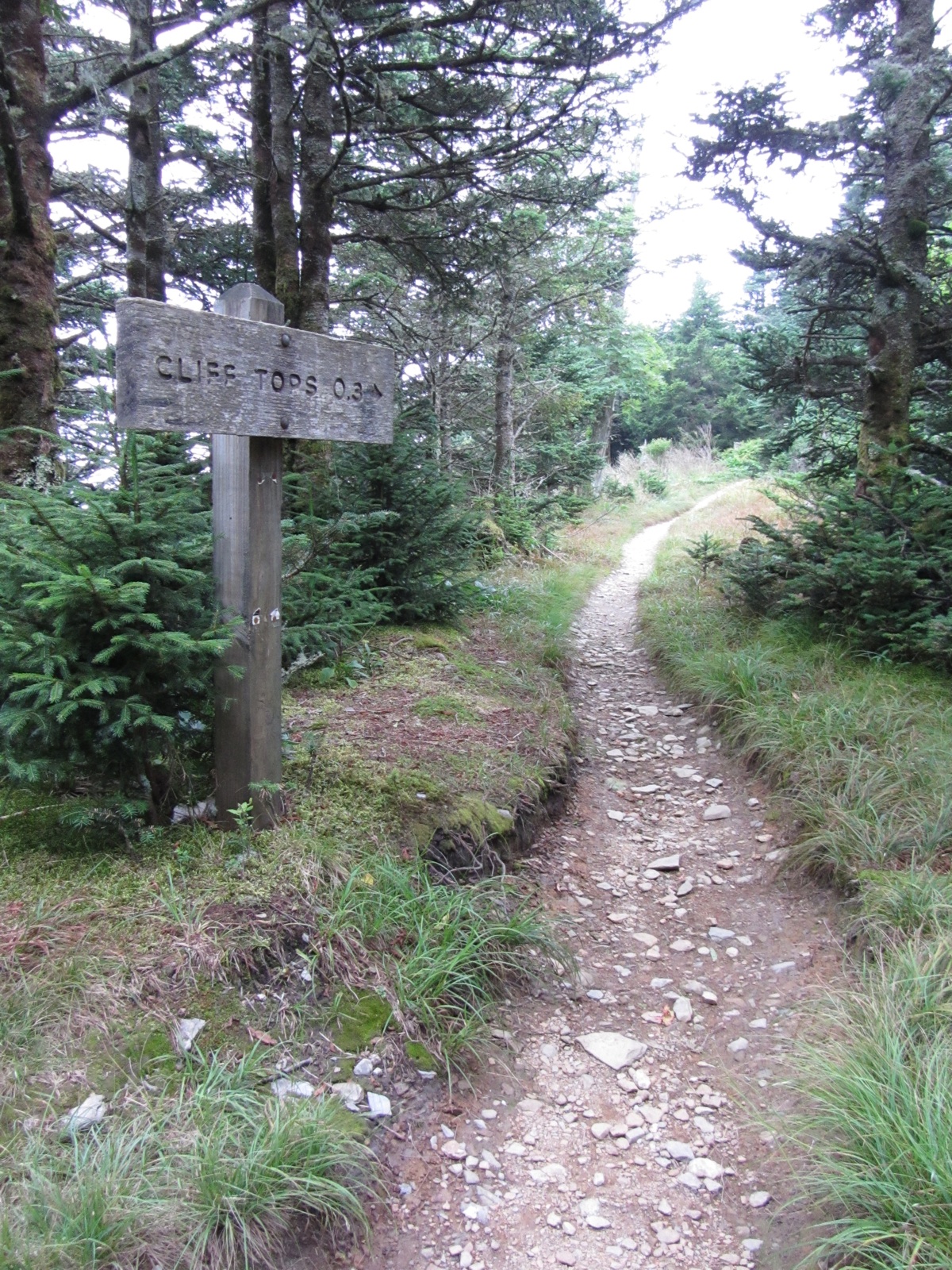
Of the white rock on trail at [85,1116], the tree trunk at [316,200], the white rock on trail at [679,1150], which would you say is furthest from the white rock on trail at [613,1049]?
the tree trunk at [316,200]

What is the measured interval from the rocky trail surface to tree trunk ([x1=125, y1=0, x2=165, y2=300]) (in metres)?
6.44

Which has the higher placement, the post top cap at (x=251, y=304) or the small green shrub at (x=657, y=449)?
the small green shrub at (x=657, y=449)

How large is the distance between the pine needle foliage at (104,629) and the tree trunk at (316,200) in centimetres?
483

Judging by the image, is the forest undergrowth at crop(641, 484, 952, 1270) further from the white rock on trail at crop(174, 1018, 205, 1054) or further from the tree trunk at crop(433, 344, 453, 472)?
the tree trunk at crop(433, 344, 453, 472)

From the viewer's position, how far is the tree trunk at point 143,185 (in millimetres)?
7120

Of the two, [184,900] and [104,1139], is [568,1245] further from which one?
[184,900]

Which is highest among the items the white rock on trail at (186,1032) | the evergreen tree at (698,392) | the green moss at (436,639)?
the evergreen tree at (698,392)

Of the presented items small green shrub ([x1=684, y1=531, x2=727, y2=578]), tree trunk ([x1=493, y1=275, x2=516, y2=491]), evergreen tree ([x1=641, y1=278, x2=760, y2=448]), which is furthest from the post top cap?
evergreen tree ([x1=641, y1=278, x2=760, y2=448])

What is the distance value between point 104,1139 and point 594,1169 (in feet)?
5.28

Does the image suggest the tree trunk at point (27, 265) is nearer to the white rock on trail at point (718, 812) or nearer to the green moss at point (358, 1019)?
the green moss at point (358, 1019)

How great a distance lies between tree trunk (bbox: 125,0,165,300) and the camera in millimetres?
7120

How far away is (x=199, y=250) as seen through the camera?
403 inches

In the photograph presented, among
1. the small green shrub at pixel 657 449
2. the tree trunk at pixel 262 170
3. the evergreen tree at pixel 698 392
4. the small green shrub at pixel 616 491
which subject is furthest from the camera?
the evergreen tree at pixel 698 392

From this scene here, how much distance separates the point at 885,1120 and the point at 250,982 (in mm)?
2161
